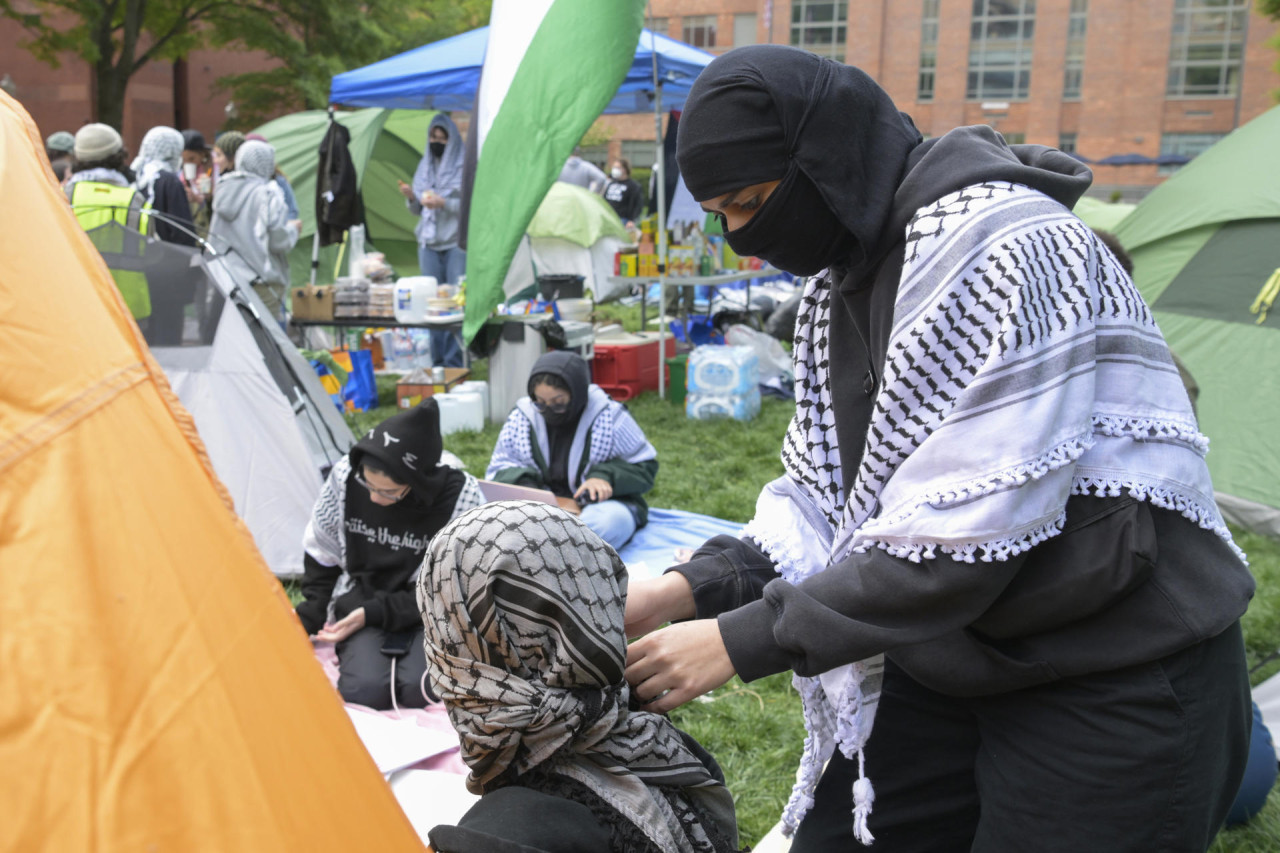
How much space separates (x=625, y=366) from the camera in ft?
26.4

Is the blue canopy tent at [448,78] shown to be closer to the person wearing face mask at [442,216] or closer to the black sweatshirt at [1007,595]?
the person wearing face mask at [442,216]

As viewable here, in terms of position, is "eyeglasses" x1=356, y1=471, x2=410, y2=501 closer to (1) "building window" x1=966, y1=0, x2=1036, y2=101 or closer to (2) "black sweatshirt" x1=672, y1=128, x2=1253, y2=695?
(2) "black sweatshirt" x1=672, y1=128, x2=1253, y2=695

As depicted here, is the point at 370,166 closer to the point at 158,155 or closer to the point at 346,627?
the point at 158,155

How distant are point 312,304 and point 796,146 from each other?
6.81 meters

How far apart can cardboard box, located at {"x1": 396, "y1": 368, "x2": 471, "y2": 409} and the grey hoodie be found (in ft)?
4.17

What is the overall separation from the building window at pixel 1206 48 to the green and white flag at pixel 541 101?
32625mm

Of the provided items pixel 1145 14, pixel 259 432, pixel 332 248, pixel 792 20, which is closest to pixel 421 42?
pixel 332 248

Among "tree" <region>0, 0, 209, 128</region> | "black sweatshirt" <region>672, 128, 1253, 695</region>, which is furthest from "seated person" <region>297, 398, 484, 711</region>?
"tree" <region>0, 0, 209, 128</region>

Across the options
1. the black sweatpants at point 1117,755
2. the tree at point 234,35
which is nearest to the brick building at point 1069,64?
the tree at point 234,35

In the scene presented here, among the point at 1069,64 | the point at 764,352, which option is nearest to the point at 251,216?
the point at 764,352

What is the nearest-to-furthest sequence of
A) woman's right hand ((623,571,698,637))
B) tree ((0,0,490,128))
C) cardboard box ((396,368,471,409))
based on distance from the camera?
1. woman's right hand ((623,571,698,637))
2. cardboard box ((396,368,471,409))
3. tree ((0,0,490,128))

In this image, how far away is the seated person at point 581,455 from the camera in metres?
4.90

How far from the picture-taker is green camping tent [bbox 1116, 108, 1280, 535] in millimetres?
5027

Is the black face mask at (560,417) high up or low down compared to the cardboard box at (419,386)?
up
